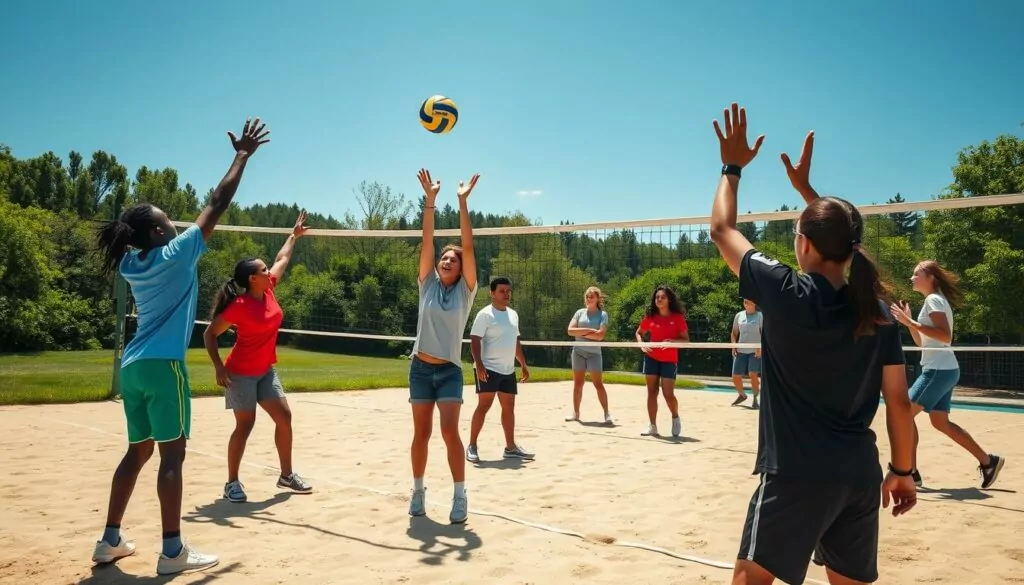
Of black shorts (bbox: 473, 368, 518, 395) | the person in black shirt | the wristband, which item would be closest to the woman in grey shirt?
black shorts (bbox: 473, 368, 518, 395)

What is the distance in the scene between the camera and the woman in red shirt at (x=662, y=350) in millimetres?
8289

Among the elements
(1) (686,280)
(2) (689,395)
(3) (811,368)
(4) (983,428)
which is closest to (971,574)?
(3) (811,368)

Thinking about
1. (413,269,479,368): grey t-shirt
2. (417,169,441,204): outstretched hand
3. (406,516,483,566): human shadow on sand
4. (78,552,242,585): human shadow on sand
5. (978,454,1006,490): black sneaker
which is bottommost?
(78,552,242,585): human shadow on sand

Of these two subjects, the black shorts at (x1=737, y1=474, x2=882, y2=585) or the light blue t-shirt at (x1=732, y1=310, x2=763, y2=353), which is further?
the light blue t-shirt at (x1=732, y1=310, x2=763, y2=353)

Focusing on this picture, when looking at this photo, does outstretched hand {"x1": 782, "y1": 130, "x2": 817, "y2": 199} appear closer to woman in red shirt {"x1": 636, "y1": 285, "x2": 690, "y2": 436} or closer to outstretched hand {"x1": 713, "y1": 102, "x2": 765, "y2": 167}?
outstretched hand {"x1": 713, "y1": 102, "x2": 765, "y2": 167}

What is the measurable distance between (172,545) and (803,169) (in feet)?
10.9

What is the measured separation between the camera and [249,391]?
213 inches

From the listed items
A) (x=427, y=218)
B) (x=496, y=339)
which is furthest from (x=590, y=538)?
(x=496, y=339)

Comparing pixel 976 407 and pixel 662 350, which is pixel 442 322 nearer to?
pixel 662 350

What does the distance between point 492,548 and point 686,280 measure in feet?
71.5

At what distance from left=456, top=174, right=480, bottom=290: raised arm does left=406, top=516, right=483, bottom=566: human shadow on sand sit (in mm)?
1472

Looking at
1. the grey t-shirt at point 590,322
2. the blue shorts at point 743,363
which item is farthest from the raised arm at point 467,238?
the blue shorts at point 743,363

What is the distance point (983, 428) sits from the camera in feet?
32.0

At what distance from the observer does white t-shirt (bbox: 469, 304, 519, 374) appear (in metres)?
7.11
